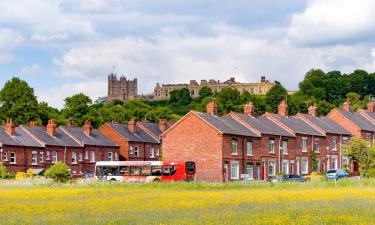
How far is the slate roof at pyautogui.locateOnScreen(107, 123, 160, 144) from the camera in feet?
425

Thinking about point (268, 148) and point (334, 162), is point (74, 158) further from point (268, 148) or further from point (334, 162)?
point (334, 162)

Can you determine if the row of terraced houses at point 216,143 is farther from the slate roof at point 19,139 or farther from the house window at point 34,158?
the house window at point 34,158

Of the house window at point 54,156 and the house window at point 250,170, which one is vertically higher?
the house window at point 54,156

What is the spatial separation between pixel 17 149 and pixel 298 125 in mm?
36295

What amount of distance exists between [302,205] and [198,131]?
52.8 meters

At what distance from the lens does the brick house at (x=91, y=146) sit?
118 metres

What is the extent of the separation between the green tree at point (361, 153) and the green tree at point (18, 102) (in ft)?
206

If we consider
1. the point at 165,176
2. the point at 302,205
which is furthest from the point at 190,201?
the point at 165,176

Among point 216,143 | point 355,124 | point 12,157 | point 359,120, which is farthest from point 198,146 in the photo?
point 359,120

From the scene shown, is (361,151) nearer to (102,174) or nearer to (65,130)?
(102,174)

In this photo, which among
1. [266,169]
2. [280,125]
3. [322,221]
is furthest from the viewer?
[280,125]

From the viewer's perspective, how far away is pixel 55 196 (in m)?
54.7

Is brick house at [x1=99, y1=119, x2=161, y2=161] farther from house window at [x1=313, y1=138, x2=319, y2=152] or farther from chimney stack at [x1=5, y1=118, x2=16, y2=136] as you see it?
house window at [x1=313, y1=138, x2=319, y2=152]

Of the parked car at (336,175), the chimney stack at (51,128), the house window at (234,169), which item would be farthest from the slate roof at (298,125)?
the chimney stack at (51,128)
